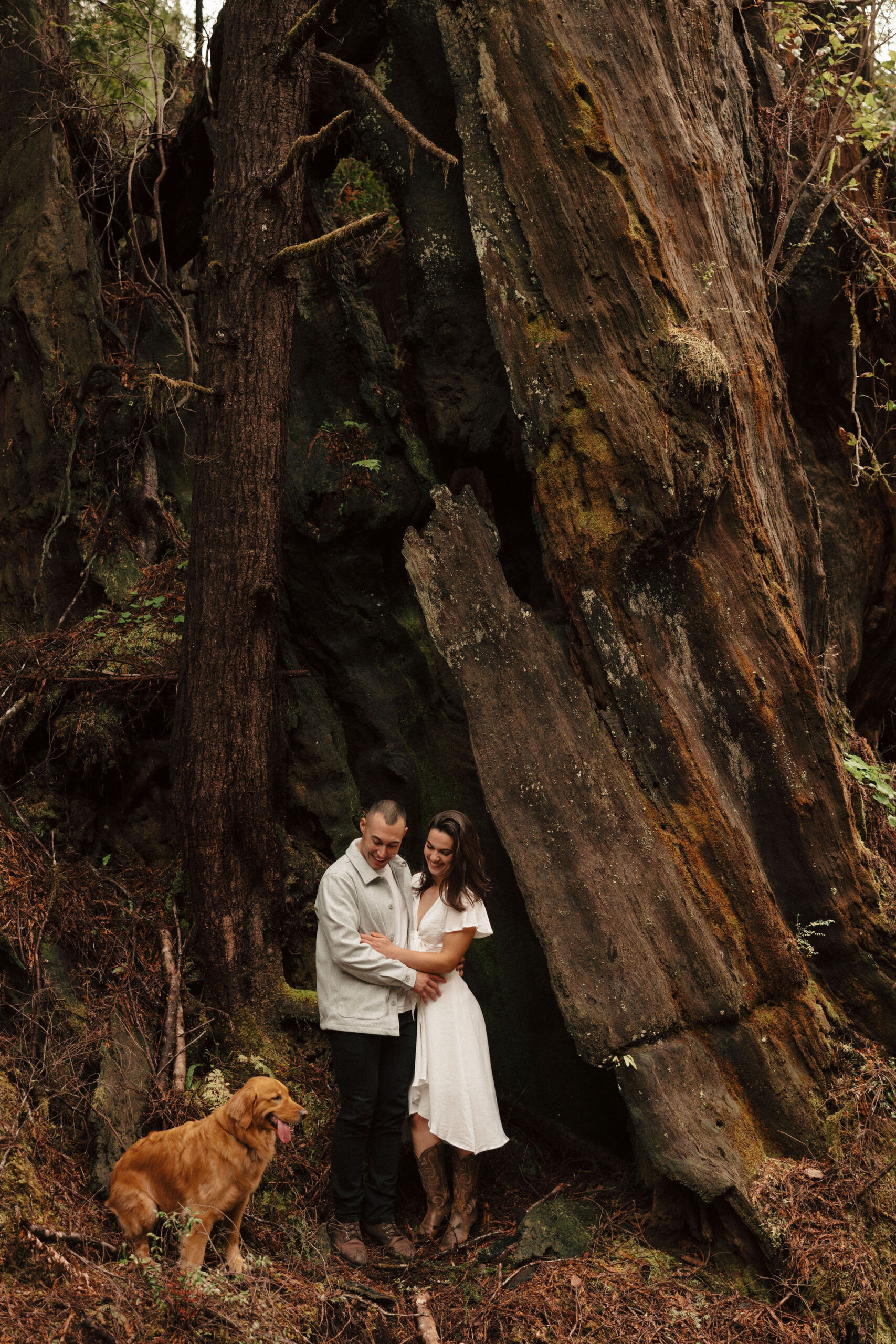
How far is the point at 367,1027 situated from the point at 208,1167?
0.98 meters

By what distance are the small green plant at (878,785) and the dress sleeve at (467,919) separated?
284 centimetres

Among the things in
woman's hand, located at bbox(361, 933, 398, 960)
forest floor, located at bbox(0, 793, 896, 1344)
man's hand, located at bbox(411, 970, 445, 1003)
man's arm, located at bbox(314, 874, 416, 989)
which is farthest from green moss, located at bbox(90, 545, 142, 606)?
man's hand, located at bbox(411, 970, 445, 1003)

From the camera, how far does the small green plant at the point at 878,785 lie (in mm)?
6215

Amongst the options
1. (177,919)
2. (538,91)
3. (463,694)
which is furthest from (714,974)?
(538,91)

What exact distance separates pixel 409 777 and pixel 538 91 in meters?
4.64

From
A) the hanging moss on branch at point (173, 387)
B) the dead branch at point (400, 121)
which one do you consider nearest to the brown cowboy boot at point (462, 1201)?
the hanging moss on branch at point (173, 387)

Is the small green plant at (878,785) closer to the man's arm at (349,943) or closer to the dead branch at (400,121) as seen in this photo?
the man's arm at (349,943)

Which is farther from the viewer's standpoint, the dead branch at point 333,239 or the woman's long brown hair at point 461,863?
the woman's long brown hair at point 461,863

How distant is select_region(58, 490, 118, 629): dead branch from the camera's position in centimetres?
713

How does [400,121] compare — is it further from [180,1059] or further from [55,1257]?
[55,1257]

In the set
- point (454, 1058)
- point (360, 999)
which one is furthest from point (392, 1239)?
point (360, 999)

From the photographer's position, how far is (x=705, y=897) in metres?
5.25

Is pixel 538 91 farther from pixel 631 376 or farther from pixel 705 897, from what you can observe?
pixel 705 897

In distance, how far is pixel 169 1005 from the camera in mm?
5320
